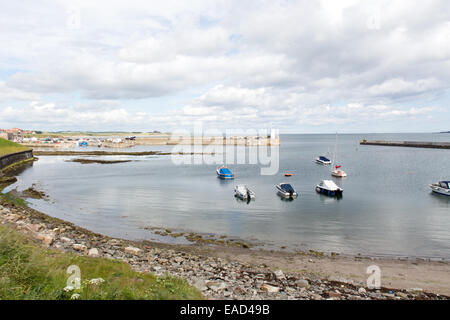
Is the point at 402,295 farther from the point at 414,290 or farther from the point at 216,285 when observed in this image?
the point at 216,285

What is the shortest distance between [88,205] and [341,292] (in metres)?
36.4

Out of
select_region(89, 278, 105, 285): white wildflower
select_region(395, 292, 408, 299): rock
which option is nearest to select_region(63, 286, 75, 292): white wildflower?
select_region(89, 278, 105, 285): white wildflower

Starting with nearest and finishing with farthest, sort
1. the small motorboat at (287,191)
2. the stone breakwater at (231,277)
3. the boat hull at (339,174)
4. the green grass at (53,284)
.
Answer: the green grass at (53,284) < the stone breakwater at (231,277) < the small motorboat at (287,191) < the boat hull at (339,174)

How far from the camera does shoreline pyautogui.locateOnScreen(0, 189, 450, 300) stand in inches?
Answer: 546

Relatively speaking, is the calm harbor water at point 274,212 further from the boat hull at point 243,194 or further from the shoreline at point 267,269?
the shoreline at point 267,269

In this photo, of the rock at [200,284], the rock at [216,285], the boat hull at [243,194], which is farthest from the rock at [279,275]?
the boat hull at [243,194]

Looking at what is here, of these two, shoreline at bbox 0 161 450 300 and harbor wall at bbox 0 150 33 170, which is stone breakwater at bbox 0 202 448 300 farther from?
harbor wall at bbox 0 150 33 170

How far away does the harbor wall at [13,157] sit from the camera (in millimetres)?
76375

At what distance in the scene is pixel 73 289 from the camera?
9.57 meters

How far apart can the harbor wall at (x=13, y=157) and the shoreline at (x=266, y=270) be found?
66007 mm

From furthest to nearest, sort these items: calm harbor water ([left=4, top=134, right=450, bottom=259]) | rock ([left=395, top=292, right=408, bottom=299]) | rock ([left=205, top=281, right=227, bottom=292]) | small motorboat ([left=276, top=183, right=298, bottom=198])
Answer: small motorboat ([left=276, top=183, right=298, bottom=198]), calm harbor water ([left=4, top=134, right=450, bottom=259]), rock ([left=395, top=292, right=408, bottom=299]), rock ([left=205, top=281, right=227, bottom=292])

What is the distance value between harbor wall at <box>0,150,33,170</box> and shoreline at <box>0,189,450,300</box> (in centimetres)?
6601

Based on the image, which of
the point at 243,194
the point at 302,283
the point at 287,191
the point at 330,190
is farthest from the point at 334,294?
the point at 330,190
